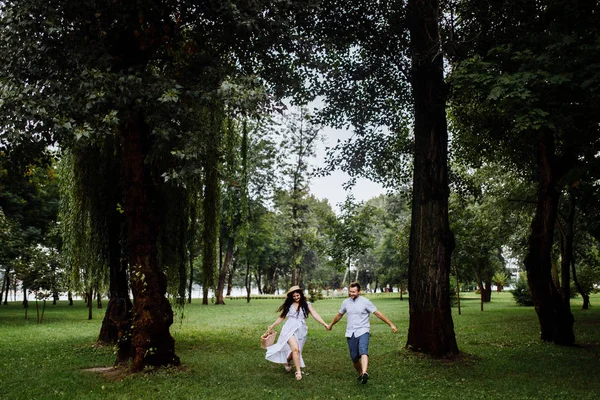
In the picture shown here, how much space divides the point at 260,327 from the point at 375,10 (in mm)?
13606

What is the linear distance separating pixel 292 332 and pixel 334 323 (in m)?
0.88

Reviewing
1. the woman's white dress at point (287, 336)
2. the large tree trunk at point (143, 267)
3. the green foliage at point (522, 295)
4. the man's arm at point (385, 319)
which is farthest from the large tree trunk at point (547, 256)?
the green foliage at point (522, 295)

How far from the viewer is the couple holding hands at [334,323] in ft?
30.2

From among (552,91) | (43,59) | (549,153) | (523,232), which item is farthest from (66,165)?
(523,232)

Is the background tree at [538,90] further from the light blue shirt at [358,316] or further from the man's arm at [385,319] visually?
the light blue shirt at [358,316]

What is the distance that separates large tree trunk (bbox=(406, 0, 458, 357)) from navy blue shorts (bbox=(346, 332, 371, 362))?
3.35 m

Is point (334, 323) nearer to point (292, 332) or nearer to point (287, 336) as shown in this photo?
point (292, 332)

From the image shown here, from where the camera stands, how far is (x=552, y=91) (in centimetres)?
856

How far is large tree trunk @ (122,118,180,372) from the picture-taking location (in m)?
10.0

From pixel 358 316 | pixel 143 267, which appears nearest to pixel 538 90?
pixel 358 316

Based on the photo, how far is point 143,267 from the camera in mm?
10289

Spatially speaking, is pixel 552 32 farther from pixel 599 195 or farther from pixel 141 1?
pixel 141 1

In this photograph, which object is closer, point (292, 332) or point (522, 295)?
point (292, 332)

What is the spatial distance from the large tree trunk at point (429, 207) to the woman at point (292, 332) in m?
3.41
